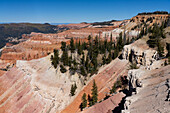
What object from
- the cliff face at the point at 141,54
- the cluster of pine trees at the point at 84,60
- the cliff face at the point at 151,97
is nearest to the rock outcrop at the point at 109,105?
the cliff face at the point at 151,97

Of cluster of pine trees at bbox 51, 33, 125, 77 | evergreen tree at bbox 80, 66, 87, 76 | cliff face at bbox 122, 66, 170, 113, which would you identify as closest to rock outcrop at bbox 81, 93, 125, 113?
cliff face at bbox 122, 66, 170, 113

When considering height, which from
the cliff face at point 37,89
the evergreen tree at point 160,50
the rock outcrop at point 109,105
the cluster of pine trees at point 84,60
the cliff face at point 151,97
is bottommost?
the cliff face at point 37,89

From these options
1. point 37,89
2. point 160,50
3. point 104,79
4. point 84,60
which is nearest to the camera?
point 160,50

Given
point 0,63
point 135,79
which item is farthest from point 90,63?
point 0,63

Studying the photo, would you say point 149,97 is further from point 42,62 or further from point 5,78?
point 5,78

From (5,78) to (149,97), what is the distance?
6711 centimetres

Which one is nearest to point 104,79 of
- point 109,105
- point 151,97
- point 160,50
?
point 109,105

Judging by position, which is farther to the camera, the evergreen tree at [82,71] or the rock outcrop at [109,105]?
the evergreen tree at [82,71]

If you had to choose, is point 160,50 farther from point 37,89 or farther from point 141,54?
point 37,89

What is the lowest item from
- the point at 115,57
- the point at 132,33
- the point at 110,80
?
the point at 110,80

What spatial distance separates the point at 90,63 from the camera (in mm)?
56906

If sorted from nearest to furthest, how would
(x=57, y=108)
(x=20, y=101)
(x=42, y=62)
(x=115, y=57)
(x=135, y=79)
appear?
(x=135, y=79), (x=57, y=108), (x=20, y=101), (x=115, y=57), (x=42, y=62)

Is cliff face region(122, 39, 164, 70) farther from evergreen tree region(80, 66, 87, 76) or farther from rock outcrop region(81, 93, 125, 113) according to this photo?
evergreen tree region(80, 66, 87, 76)

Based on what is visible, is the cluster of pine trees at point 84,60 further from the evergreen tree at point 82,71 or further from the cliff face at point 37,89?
the cliff face at point 37,89
